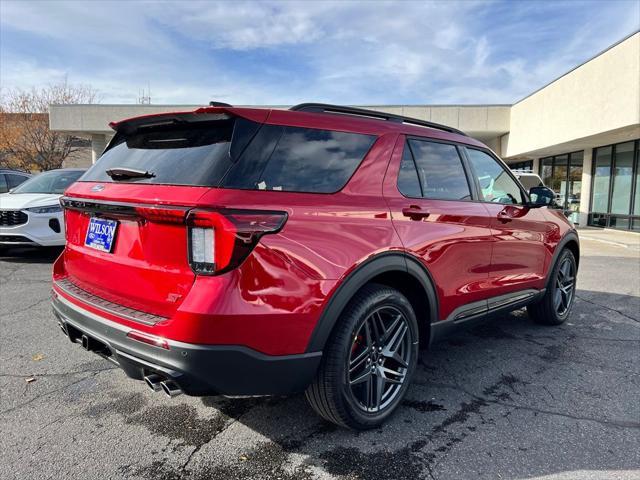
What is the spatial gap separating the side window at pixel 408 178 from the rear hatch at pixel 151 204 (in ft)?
3.38

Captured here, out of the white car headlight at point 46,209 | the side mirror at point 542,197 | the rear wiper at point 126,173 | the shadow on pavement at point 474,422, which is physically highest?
the rear wiper at point 126,173

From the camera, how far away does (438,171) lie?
128 inches

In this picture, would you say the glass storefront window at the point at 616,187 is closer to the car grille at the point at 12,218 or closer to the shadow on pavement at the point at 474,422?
the shadow on pavement at the point at 474,422

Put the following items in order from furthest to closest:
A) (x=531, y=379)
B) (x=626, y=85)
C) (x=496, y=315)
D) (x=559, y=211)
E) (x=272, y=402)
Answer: (x=626, y=85) < (x=559, y=211) < (x=496, y=315) < (x=531, y=379) < (x=272, y=402)

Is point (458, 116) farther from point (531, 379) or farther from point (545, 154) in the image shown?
point (531, 379)

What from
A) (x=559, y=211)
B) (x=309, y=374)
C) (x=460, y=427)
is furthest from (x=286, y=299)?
(x=559, y=211)

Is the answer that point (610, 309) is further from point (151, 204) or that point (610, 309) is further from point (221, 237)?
point (151, 204)

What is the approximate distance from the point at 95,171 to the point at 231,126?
1.16 meters

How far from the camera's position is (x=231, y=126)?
2.28 metres

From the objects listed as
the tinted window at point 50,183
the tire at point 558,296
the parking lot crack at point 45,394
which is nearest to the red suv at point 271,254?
the parking lot crack at point 45,394

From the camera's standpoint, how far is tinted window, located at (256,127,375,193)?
2.28 metres

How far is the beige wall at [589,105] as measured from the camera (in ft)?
39.5

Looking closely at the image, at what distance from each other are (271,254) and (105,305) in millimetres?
1014

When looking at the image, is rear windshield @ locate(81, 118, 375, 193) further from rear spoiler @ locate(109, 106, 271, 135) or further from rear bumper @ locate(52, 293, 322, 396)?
rear bumper @ locate(52, 293, 322, 396)
